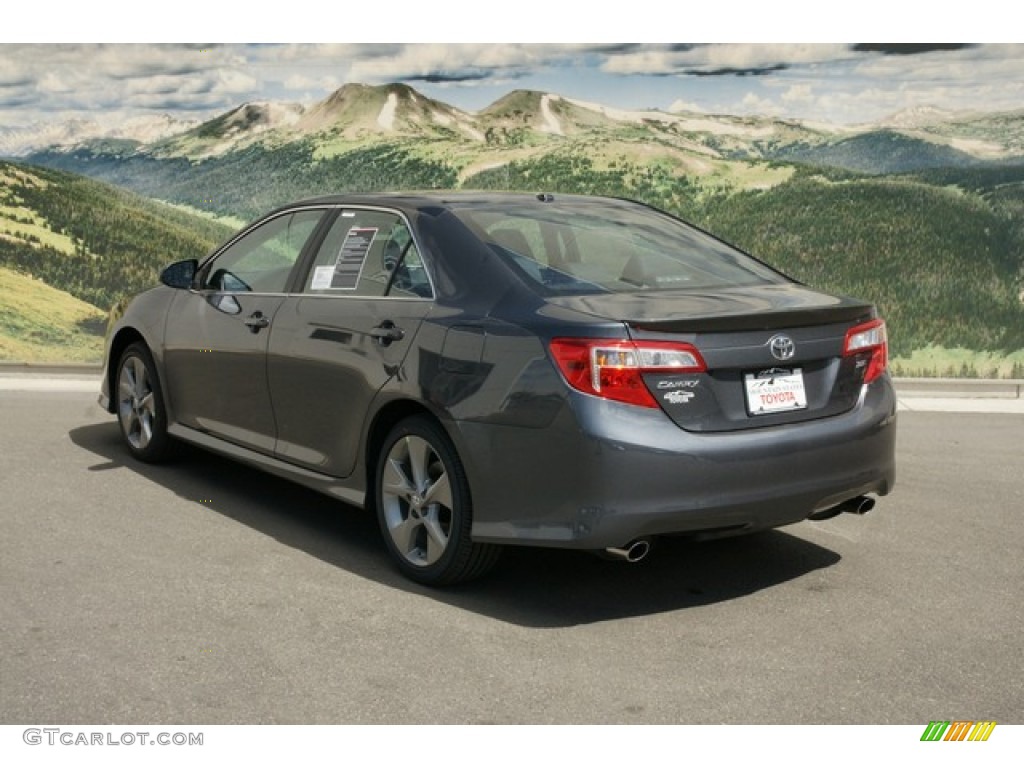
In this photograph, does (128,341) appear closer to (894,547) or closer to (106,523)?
(106,523)

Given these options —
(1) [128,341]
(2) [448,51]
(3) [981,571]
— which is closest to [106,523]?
(1) [128,341]

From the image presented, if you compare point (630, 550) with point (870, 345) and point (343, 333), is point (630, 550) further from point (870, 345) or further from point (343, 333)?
point (343, 333)

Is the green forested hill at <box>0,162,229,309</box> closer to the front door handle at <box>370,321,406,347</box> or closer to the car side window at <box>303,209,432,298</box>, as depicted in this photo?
the car side window at <box>303,209,432,298</box>

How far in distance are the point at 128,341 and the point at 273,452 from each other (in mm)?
1911

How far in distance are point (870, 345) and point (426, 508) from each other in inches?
74.0

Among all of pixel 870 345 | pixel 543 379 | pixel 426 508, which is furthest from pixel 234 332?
pixel 870 345

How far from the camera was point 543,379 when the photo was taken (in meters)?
4.98

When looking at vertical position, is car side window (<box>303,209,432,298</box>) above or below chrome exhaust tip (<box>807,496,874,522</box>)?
above

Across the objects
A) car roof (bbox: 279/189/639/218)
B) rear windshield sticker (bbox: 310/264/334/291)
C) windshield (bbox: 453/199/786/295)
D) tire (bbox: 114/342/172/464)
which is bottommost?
tire (bbox: 114/342/172/464)

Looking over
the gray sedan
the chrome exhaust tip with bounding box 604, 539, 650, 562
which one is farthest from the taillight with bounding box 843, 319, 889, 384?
the chrome exhaust tip with bounding box 604, 539, 650, 562

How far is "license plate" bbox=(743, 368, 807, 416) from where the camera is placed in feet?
16.8

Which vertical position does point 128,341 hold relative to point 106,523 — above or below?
above

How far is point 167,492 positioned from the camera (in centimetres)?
727

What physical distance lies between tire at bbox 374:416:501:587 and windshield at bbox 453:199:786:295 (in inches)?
29.9
